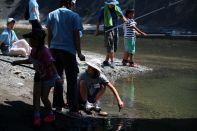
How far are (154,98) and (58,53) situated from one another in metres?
3.49

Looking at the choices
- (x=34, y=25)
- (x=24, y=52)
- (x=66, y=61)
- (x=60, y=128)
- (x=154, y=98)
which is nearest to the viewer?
(x=60, y=128)

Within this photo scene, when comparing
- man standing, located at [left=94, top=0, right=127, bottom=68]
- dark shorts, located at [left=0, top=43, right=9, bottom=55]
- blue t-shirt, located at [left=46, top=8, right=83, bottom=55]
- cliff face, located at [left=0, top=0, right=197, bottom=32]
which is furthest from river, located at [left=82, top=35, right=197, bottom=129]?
cliff face, located at [left=0, top=0, right=197, bottom=32]

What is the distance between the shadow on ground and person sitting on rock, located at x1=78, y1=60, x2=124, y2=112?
0.38m

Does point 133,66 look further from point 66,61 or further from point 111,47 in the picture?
point 66,61

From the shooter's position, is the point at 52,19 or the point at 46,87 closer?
the point at 46,87

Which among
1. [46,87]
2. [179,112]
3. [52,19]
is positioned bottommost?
[179,112]

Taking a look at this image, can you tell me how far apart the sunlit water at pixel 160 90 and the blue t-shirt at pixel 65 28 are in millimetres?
1692

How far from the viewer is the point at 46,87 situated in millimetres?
8141

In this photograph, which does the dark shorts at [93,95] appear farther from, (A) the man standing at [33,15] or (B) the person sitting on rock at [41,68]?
(A) the man standing at [33,15]

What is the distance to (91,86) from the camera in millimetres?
9367

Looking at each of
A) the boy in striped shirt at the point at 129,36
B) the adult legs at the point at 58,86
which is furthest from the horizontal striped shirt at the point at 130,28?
the adult legs at the point at 58,86

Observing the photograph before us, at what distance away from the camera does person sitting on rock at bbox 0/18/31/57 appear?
14383 millimetres

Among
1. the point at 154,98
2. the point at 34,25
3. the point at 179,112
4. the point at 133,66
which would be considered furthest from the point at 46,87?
the point at 133,66

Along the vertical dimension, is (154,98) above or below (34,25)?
below
